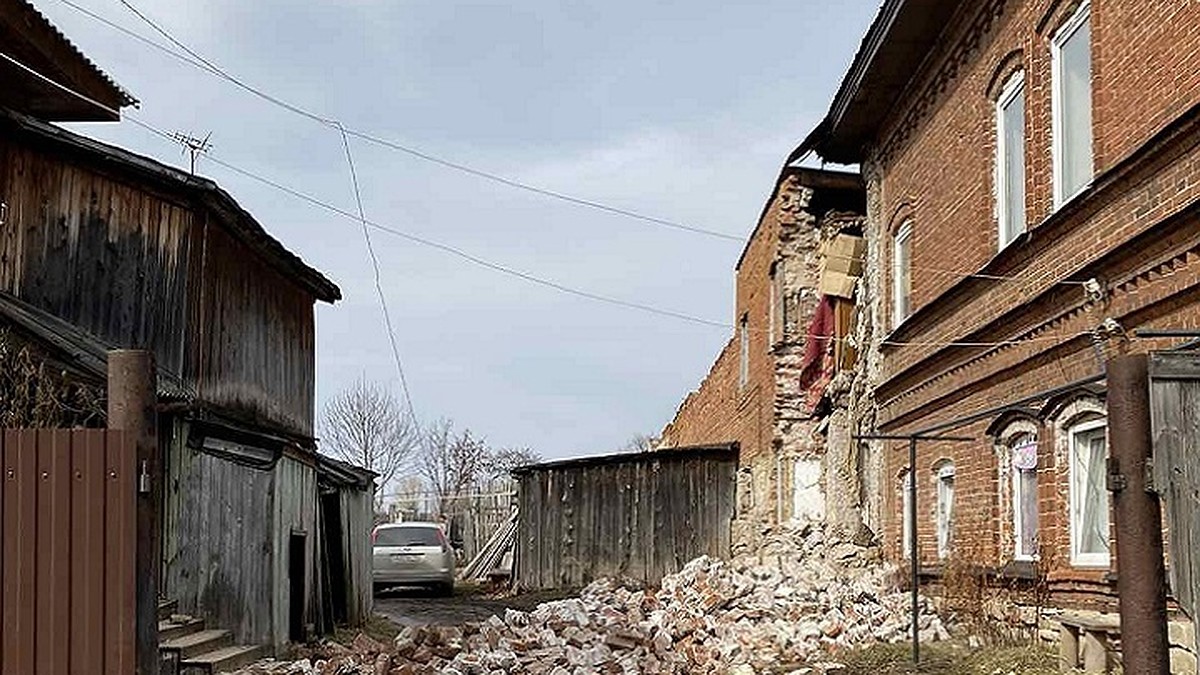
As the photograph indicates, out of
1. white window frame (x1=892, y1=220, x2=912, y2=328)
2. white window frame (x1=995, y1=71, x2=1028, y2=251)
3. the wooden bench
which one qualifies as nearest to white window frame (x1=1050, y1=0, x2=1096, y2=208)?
white window frame (x1=995, y1=71, x2=1028, y2=251)

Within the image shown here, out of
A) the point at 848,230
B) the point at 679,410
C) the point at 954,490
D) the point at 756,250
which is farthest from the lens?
the point at 679,410

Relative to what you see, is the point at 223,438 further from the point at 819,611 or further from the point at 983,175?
the point at 983,175

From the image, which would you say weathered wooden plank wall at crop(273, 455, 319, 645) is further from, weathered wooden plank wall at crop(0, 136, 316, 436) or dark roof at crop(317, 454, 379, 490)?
weathered wooden plank wall at crop(0, 136, 316, 436)

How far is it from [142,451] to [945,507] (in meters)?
10.9

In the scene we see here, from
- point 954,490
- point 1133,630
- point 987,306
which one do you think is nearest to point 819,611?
point 954,490

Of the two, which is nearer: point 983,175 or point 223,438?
point 983,175

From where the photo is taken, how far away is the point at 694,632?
54.6ft

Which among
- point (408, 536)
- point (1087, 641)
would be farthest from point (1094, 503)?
point (408, 536)

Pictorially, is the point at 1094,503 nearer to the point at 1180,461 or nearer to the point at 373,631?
the point at 1180,461

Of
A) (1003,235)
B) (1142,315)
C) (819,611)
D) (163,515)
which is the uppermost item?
(1003,235)

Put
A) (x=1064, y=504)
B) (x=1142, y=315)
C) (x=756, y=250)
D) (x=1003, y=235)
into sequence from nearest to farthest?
(x=1142, y=315)
(x=1064, y=504)
(x=1003, y=235)
(x=756, y=250)

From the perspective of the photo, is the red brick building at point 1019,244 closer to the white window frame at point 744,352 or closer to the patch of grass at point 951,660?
the patch of grass at point 951,660

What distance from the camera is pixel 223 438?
15852 millimetres

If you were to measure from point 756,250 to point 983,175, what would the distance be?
35.5 feet
